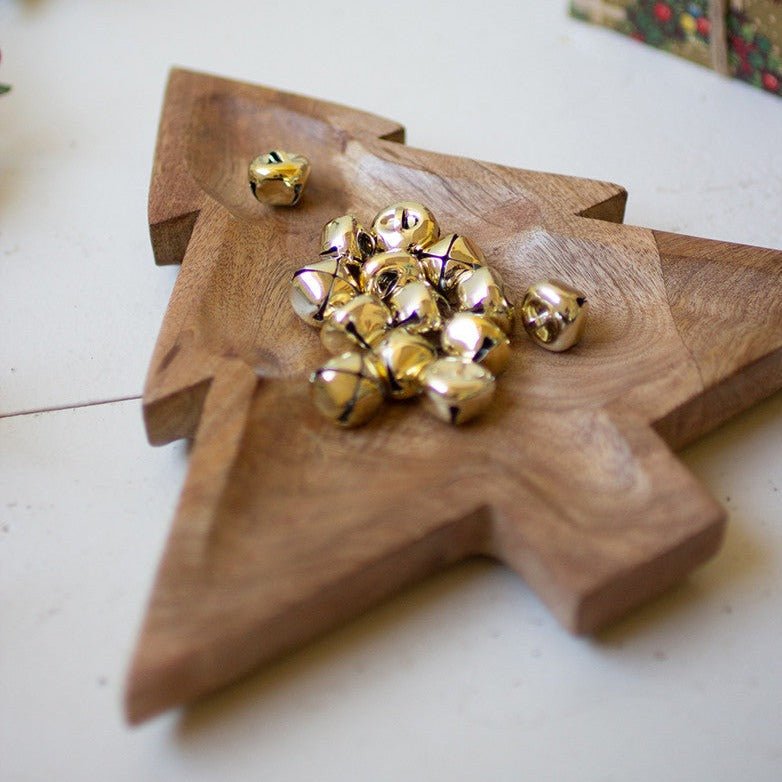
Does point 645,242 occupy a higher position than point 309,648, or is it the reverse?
point 645,242

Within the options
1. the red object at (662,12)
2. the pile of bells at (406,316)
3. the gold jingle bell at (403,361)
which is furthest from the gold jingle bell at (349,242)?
the red object at (662,12)

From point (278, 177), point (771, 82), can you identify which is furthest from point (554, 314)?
point (771, 82)

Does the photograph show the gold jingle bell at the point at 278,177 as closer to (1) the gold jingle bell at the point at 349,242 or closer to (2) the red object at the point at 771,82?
(1) the gold jingle bell at the point at 349,242

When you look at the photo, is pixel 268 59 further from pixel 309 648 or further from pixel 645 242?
pixel 309 648

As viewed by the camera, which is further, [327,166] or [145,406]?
[327,166]

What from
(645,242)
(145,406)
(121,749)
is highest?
(645,242)

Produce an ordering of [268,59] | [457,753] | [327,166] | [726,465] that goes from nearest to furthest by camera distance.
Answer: [457,753], [726,465], [327,166], [268,59]

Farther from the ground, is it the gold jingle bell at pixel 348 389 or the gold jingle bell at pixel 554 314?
the gold jingle bell at pixel 554 314

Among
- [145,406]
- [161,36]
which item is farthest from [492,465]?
[161,36]
